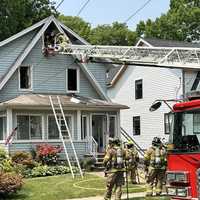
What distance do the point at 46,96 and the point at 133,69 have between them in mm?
9684

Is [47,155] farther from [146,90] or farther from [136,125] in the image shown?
[136,125]

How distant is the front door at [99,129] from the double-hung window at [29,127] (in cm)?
342

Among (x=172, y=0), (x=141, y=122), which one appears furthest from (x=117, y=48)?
(x=172, y=0)

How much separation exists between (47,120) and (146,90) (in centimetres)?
921

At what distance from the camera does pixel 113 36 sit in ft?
219

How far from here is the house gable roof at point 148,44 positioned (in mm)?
34000

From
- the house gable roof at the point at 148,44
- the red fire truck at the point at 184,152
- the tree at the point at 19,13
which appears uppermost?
the tree at the point at 19,13

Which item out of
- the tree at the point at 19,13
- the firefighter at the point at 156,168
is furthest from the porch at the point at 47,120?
the tree at the point at 19,13

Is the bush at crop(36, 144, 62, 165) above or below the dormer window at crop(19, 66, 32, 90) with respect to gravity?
below

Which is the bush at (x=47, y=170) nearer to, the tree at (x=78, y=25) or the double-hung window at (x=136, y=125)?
the double-hung window at (x=136, y=125)

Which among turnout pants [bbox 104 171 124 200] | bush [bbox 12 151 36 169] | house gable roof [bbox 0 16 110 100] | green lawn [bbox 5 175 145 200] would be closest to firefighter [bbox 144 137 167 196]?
turnout pants [bbox 104 171 124 200]

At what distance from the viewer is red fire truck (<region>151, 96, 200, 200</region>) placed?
33.1ft

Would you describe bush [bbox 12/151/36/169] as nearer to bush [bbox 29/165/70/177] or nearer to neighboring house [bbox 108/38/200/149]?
bush [bbox 29/165/70/177]

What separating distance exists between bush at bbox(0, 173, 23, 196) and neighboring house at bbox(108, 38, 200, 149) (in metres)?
15.5
